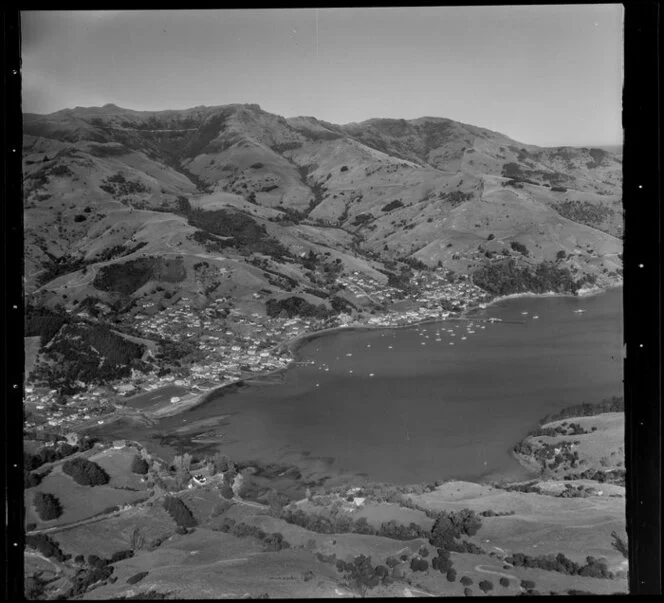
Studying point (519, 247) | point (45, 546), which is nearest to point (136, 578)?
point (45, 546)

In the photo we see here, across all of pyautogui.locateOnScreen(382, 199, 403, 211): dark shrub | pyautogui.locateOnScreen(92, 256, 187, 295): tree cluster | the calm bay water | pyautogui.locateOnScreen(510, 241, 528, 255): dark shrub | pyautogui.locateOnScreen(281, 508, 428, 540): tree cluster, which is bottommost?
pyautogui.locateOnScreen(281, 508, 428, 540): tree cluster

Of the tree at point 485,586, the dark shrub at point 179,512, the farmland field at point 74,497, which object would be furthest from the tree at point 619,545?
the farmland field at point 74,497

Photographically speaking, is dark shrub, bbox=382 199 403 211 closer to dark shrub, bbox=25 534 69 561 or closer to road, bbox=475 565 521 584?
road, bbox=475 565 521 584

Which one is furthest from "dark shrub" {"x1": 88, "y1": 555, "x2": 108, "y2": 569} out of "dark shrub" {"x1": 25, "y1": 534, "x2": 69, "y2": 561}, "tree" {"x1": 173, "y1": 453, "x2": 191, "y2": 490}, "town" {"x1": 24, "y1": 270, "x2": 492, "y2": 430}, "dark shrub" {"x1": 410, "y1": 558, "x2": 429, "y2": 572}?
"dark shrub" {"x1": 410, "y1": 558, "x2": 429, "y2": 572}

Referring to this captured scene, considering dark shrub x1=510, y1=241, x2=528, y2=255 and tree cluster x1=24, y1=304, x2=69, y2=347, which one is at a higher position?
dark shrub x1=510, y1=241, x2=528, y2=255

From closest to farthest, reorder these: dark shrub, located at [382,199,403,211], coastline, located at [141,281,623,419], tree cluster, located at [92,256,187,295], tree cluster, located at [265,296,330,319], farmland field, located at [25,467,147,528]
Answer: farmland field, located at [25,467,147,528] → coastline, located at [141,281,623,419] → tree cluster, located at [92,256,187,295] → tree cluster, located at [265,296,330,319] → dark shrub, located at [382,199,403,211]

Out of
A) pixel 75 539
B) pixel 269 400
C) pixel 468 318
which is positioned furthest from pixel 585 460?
pixel 75 539
